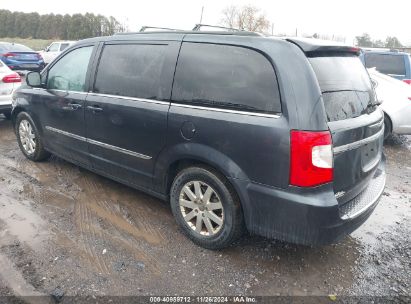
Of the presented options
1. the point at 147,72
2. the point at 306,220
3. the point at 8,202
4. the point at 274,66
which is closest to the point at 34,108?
the point at 8,202

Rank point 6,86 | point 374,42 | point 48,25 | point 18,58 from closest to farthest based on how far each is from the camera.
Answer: point 6,86 → point 18,58 → point 374,42 → point 48,25

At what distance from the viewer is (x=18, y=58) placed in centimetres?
1482

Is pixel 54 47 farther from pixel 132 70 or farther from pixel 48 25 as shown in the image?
pixel 48 25

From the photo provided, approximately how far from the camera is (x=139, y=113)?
130 inches

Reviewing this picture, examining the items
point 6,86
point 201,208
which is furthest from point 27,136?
point 201,208

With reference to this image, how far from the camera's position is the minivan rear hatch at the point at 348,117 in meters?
2.53

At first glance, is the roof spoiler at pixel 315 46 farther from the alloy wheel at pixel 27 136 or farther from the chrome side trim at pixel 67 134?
the alloy wheel at pixel 27 136

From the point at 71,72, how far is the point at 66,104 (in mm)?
402

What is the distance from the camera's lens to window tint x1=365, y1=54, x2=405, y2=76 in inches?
349

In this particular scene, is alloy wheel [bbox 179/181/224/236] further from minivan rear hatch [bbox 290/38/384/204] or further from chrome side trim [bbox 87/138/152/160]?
minivan rear hatch [bbox 290/38/384/204]

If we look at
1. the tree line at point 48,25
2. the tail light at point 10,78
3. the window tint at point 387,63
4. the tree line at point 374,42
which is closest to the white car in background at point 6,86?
the tail light at point 10,78

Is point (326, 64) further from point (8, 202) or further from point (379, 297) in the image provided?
→ point (8, 202)

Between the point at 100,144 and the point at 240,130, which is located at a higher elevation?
the point at 240,130

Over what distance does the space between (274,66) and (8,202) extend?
10.9ft
